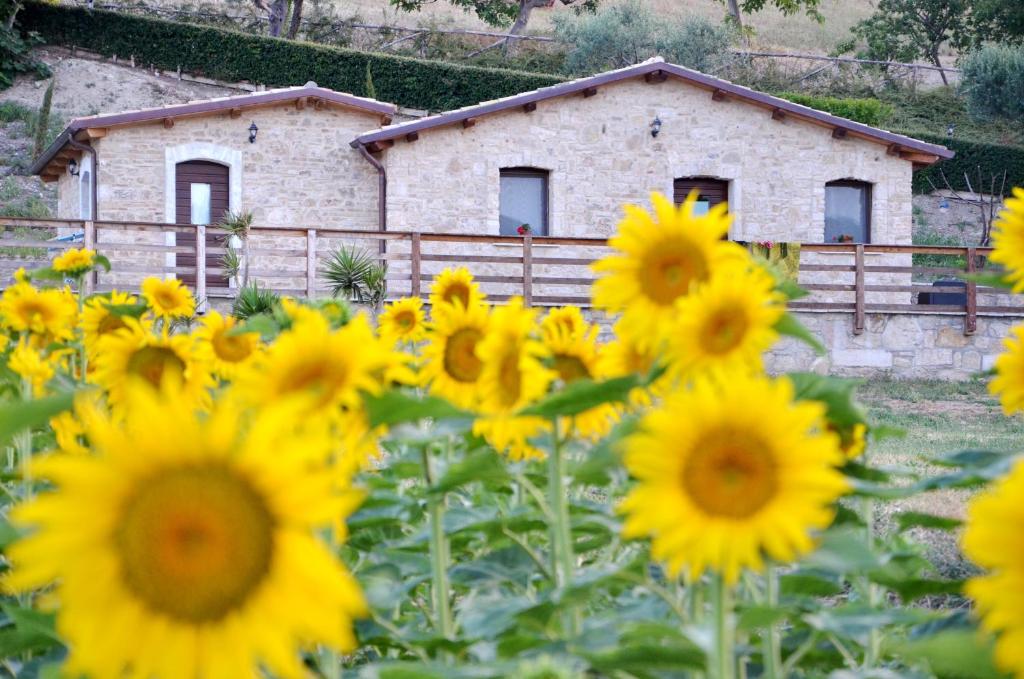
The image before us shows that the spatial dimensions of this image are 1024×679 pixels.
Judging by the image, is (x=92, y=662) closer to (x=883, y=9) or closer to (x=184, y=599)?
(x=184, y=599)

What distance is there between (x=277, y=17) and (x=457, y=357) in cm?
3367

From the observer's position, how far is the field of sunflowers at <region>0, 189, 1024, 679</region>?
88 cm

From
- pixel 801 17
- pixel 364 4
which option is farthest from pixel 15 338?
pixel 801 17

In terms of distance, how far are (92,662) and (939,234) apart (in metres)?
28.2

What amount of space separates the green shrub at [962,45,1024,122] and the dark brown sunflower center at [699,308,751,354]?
31474 millimetres

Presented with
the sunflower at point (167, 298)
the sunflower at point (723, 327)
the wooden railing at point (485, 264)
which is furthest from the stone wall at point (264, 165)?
the sunflower at point (723, 327)

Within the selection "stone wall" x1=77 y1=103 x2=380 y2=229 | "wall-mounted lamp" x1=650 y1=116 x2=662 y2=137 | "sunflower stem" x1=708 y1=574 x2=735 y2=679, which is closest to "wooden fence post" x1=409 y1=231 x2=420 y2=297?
"stone wall" x1=77 y1=103 x2=380 y2=229

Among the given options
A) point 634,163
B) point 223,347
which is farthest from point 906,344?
point 223,347

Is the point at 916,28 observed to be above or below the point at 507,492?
above

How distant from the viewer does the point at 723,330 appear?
1.40 m

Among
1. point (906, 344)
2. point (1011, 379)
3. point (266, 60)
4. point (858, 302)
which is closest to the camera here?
point (1011, 379)

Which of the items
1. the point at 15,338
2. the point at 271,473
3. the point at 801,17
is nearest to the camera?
the point at 271,473

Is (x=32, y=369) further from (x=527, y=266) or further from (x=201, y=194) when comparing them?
(x=201, y=194)

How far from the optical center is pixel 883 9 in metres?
38.0
